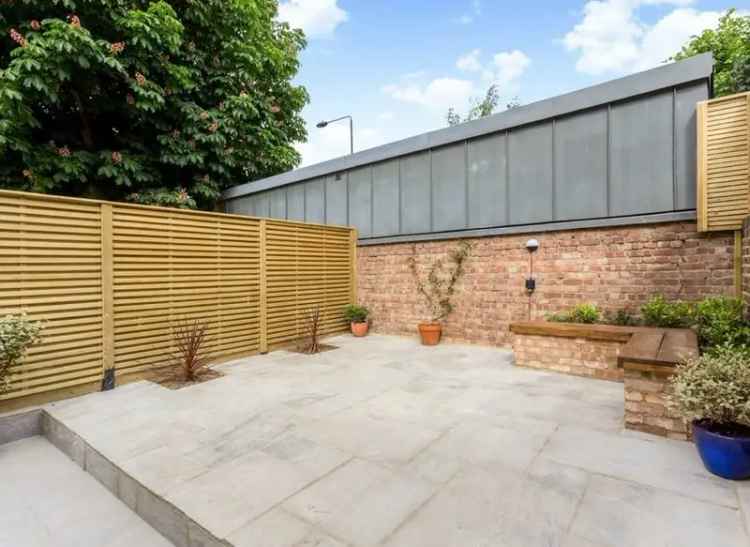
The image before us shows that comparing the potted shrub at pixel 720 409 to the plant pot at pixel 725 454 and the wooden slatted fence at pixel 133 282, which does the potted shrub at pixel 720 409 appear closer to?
the plant pot at pixel 725 454

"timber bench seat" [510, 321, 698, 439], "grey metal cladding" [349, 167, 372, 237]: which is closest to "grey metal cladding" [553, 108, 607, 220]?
"timber bench seat" [510, 321, 698, 439]

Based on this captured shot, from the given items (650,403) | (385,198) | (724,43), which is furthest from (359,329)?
(724,43)

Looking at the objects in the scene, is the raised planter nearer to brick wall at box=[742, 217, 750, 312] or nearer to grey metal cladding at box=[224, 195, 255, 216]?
brick wall at box=[742, 217, 750, 312]

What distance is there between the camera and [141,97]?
849cm

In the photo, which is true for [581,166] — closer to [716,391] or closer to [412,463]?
[716,391]

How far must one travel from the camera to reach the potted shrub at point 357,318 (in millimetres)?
7496

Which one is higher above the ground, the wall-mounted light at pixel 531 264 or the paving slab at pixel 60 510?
the wall-mounted light at pixel 531 264

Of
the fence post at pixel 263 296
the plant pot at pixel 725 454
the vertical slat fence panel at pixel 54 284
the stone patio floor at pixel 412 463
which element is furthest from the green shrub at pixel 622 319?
the vertical slat fence panel at pixel 54 284

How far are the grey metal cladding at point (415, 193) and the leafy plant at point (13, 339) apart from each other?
223 inches

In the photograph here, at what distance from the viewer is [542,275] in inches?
230

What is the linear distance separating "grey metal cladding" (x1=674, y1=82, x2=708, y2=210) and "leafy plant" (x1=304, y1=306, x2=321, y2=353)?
5.50 m

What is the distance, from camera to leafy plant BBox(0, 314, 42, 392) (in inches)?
128

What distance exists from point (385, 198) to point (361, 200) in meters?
0.63

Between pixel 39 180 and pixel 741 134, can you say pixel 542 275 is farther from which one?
pixel 39 180
